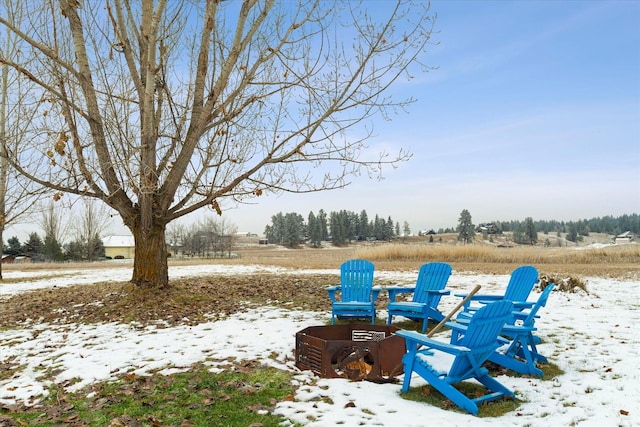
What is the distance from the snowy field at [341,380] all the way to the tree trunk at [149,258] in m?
1.78

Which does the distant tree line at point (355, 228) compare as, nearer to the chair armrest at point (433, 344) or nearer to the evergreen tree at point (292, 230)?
the evergreen tree at point (292, 230)

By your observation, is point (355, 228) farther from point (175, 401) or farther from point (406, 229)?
point (175, 401)

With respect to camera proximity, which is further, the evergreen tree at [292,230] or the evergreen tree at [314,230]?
the evergreen tree at [314,230]

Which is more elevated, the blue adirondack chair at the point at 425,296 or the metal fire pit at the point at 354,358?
the blue adirondack chair at the point at 425,296

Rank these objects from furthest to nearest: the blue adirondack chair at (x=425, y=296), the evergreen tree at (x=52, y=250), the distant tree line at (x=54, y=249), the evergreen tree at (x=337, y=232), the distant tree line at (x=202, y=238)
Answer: the evergreen tree at (x=337, y=232), the distant tree line at (x=202, y=238), the distant tree line at (x=54, y=249), the evergreen tree at (x=52, y=250), the blue adirondack chair at (x=425, y=296)

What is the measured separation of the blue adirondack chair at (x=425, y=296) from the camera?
19.2ft

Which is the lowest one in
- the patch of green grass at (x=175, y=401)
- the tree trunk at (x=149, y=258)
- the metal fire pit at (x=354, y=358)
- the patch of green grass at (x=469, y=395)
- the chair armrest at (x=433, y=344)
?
the patch of green grass at (x=469, y=395)

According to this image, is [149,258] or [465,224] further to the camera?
[465,224]

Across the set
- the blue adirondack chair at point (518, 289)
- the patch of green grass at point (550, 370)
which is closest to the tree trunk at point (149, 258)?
the blue adirondack chair at point (518, 289)

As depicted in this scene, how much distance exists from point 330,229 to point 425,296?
72.3 meters

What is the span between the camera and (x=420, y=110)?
7.79m

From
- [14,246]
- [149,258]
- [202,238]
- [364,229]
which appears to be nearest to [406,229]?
[364,229]

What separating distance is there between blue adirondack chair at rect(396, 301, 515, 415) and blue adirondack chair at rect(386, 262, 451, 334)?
2.14 meters

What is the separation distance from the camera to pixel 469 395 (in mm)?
3744
